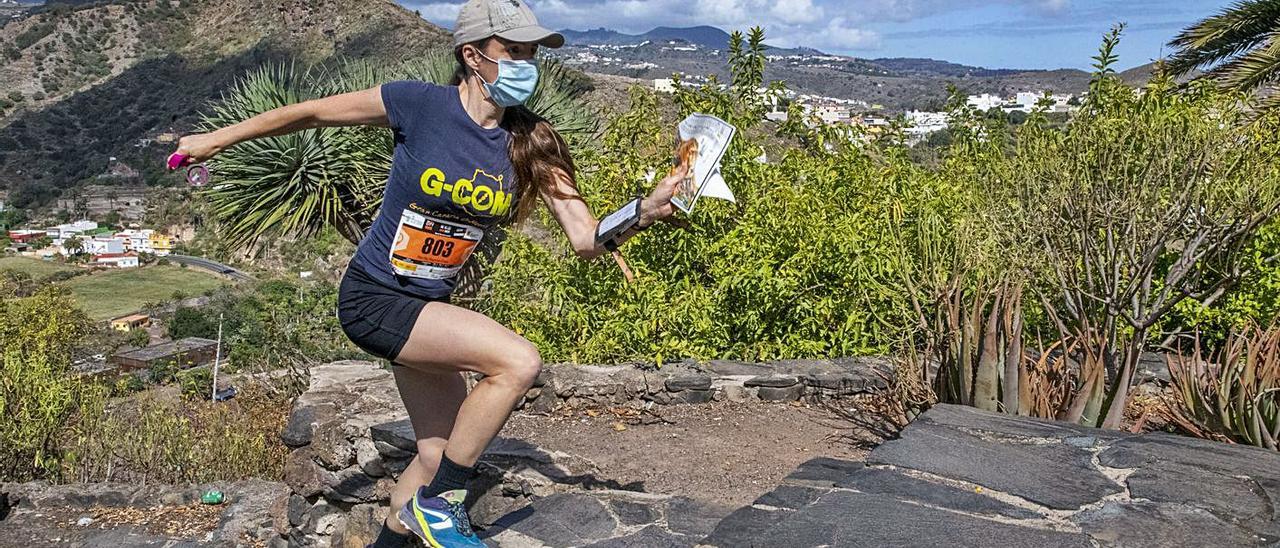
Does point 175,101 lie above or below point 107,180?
above

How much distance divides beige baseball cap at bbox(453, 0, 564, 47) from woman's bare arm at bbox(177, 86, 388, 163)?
295mm

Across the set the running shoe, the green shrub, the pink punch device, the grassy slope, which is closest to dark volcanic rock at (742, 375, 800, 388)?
the green shrub

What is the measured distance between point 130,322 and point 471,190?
4537cm

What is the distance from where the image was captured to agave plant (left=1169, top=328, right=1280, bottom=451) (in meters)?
3.83

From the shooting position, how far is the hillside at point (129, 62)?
7419 centimetres

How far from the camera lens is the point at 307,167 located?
36.1 ft

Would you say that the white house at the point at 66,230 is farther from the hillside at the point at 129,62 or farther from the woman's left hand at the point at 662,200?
the woman's left hand at the point at 662,200

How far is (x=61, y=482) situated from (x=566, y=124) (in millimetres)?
5718

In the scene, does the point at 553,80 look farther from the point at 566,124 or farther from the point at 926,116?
the point at 926,116

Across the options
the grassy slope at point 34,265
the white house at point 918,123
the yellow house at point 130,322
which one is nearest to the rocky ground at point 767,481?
the white house at point 918,123

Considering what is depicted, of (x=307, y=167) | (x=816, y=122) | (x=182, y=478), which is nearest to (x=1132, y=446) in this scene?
(x=816, y=122)

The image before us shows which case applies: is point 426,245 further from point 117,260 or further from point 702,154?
point 117,260

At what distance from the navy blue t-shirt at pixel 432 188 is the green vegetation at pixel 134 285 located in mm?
52217

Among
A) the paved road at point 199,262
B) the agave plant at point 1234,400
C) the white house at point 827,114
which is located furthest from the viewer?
the paved road at point 199,262
